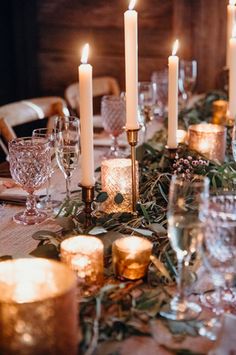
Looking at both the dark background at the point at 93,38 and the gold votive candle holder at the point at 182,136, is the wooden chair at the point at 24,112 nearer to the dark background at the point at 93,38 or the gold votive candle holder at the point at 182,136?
the gold votive candle holder at the point at 182,136

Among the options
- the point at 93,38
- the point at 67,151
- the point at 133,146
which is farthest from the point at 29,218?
the point at 93,38

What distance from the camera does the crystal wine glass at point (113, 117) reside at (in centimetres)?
206

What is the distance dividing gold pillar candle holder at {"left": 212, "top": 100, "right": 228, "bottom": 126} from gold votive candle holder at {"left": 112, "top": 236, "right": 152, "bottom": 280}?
1258mm

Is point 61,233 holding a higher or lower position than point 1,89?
lower

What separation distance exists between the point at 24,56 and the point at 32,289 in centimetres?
306

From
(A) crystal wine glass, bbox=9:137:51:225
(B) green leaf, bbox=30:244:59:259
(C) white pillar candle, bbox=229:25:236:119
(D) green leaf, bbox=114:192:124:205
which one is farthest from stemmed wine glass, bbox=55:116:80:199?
(C) white pillar candle, bbox=229:25:236:119

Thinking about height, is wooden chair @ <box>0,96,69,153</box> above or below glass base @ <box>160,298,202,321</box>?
above

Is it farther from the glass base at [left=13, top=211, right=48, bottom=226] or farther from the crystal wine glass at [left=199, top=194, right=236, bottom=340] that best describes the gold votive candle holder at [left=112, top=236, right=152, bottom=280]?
the glass base at [left=13, top=211, right=48, bottom=226]

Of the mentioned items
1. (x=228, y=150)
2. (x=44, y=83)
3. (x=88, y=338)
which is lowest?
(x=88, y=338)

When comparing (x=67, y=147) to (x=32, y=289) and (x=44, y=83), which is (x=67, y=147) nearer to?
(x=32, y=289)

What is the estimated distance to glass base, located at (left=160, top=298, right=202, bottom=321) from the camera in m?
1.01

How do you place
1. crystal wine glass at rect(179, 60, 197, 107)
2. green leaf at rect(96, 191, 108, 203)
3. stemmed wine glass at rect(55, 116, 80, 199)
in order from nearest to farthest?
green leaf at rect(96, 191, 108, 203)
stemmed wine glass at rect(55, 116, 80, 199)
crystal wine glass at rect(179, 60, 197, 107)

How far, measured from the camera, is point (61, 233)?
1321 millimetres

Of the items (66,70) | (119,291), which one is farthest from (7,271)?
(66,70)
